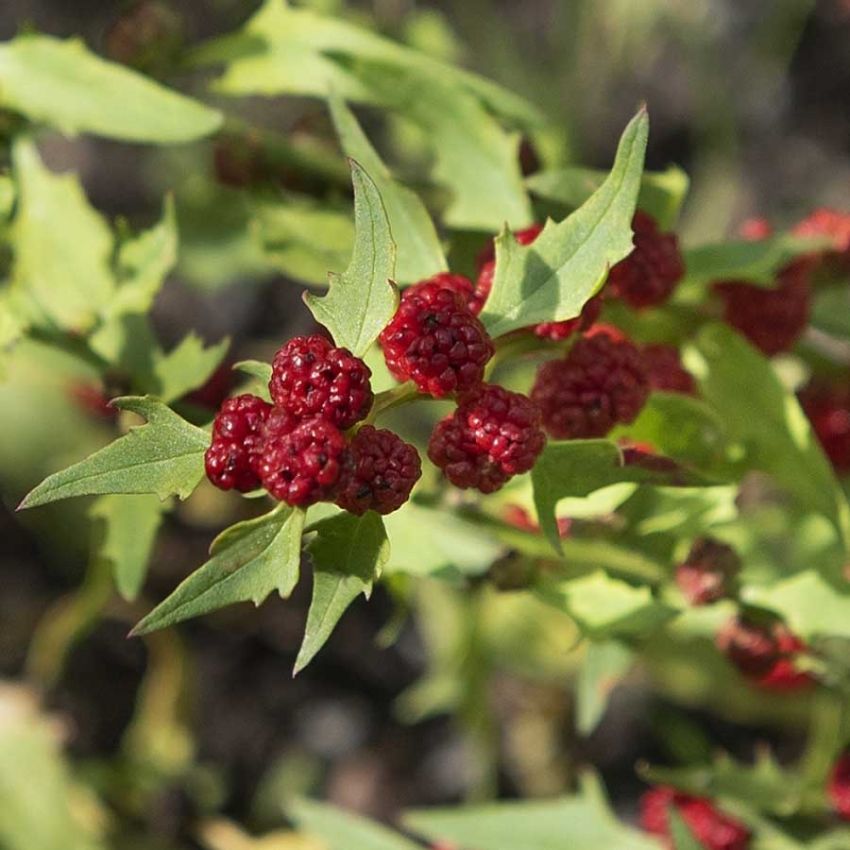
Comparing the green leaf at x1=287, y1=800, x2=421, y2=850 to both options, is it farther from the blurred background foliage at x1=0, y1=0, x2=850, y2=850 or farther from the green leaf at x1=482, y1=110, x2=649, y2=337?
the green leaf at x1=482, y1=110, x2=649, y2=337

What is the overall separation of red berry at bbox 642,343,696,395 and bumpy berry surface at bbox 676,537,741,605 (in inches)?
6.1

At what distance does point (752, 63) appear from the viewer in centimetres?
295

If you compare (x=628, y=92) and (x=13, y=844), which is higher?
(x=628, y=92)

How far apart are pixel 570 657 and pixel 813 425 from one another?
2.38 ft

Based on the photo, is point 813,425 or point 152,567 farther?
point 152,567

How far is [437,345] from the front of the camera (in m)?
0.83

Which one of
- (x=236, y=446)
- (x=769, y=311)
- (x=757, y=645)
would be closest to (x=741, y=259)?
(x=769, y=311)

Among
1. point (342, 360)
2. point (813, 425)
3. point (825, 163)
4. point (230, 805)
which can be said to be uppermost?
point (342, 360)

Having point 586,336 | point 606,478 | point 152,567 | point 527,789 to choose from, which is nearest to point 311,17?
point 586,336

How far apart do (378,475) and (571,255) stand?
23 centimetres

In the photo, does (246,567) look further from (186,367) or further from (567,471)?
(186,367)

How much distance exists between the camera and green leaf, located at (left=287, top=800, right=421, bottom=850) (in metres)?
1.40

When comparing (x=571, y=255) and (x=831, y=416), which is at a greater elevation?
(x=571, y=255)

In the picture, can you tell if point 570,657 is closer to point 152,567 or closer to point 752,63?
point 152,567
